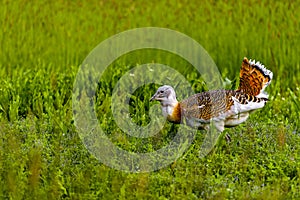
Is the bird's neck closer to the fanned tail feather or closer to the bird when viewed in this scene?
the bird

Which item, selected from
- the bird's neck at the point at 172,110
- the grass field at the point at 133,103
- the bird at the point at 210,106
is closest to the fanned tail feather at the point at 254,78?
the bird at the point at 210,106

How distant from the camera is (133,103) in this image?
5.55m

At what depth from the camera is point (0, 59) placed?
6.79m

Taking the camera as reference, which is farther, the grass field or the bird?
the bird

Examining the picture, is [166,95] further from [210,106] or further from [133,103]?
[133,103]

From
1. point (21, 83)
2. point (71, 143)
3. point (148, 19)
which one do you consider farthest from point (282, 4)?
point (71, 143)

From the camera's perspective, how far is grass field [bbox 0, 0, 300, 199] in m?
4.17

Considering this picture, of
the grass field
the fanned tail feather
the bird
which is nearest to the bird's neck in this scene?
the bird

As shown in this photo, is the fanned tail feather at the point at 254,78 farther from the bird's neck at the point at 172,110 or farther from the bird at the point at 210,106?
the bird's neck at the point at 172,110

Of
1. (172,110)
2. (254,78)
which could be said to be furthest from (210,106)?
(254,78)

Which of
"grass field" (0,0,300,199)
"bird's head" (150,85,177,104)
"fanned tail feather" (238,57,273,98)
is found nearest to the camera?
"grass field" (0,0,300,199)

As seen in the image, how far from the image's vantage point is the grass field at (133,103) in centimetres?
417

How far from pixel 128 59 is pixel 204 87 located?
124 cm

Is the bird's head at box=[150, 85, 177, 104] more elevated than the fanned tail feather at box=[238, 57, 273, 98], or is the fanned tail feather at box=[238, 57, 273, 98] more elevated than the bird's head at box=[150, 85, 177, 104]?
the fanned tail feather at box=[238, 57, 273, 98]
